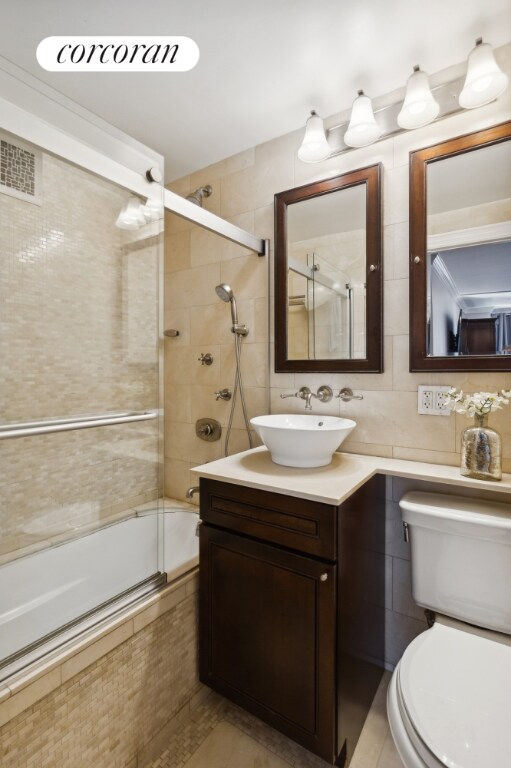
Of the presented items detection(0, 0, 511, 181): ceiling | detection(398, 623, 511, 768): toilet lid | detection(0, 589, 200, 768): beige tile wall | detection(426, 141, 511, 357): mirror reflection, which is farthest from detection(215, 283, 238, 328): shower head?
detection(398, 623, 511, 768): toilet lid

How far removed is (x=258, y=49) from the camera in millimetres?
1354

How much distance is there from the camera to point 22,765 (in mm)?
912

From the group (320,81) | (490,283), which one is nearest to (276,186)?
(320,81)

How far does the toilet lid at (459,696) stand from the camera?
732 mm

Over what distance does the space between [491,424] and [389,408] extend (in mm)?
366

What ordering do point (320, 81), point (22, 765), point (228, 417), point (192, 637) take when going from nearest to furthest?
point (22, 765), point (192, 637), point (320, 81), point (228, 417)

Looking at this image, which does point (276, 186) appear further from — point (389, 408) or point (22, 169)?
point (389, 408)

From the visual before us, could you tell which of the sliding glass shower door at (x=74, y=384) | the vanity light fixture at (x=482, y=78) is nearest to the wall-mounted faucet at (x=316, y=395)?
the sliding glass shower door at (x=74, y=384)

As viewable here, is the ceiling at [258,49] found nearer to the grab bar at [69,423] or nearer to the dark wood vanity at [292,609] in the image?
the grab bar at [69,423]

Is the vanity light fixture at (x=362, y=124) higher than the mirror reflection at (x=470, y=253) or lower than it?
higher

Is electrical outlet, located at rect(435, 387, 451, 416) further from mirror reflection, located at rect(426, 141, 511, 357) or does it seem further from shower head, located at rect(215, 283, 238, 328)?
shower head, located at rect(215, 283, 238, 328)

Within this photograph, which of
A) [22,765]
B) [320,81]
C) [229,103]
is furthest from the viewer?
[229,103]

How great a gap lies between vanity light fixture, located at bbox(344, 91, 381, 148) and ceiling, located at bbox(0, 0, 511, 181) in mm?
106

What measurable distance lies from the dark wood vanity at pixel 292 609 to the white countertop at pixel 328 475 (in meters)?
0.04
